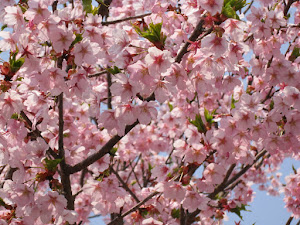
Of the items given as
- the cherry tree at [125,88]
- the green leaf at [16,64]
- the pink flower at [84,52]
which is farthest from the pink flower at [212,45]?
the green leaf at [16,64]

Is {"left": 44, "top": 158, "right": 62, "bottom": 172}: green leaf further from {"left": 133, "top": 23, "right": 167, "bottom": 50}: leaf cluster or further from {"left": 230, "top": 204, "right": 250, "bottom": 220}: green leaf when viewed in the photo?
{"left": 230, "top": 204, "right": 250, "bottom": 220}: green leaf

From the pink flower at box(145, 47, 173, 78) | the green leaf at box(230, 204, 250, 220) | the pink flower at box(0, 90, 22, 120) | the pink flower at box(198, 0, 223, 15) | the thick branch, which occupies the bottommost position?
the green leaf at box(230, 204, 250, 220)

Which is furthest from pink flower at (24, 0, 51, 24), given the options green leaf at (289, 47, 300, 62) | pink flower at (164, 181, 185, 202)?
green leaf at (289, 47, 300, 62)

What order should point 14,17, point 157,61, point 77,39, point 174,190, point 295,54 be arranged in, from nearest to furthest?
point 157,61
point 77,39
point 14,17
point 174,190
point 295,54

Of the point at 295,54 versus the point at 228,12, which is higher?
the point at 228,12

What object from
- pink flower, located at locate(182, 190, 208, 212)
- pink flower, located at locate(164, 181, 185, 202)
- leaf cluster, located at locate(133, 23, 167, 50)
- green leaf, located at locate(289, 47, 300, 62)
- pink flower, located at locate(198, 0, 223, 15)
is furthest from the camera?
green leaf, located at locate(289, 47, 300, 62)

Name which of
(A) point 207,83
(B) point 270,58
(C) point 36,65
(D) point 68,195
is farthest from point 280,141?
(C) point 36,65

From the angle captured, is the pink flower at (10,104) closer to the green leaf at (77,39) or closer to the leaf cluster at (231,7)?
the green leaf at (77,39)

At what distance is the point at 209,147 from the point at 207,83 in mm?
691

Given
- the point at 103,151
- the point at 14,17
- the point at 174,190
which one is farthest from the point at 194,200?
the point at 14,17

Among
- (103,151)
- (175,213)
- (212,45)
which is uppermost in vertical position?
(212,45)

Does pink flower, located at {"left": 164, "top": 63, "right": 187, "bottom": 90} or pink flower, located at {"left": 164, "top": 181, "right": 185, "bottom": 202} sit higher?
pink flower, located at {"left": 164, "top": 63, "right": 187, "bottom": 90}

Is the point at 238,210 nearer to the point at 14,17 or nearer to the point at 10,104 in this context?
the point at 10,104

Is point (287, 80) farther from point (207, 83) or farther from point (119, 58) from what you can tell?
point (119, 58)
